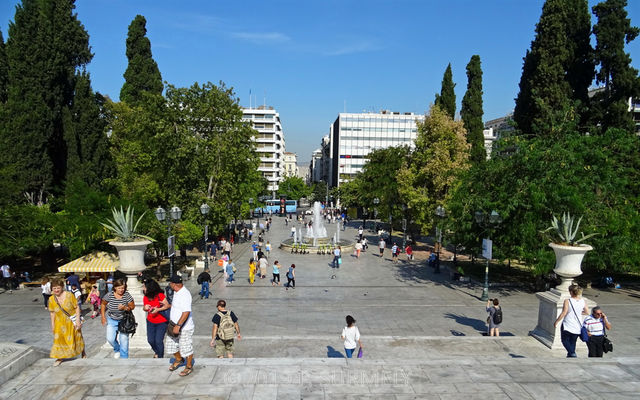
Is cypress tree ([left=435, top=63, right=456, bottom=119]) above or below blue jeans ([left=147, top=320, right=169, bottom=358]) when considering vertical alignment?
above

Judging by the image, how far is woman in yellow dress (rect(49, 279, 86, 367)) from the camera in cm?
706

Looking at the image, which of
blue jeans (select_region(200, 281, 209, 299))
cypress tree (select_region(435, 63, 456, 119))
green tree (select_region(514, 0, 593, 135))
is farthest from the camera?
cypress tree (select_region(435, 63, 456, 119))

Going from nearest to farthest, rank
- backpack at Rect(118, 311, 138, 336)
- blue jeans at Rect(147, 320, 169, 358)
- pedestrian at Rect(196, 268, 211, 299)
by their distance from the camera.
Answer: blue jeans at Rect(147, 320, 169, 358), backpack at Rect(118, 311, 138, 336), pedestrian at Rect(196, 268, 211, 299)

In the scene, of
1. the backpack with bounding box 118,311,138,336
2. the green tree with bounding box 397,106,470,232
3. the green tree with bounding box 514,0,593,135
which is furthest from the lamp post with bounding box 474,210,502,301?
the green tree with bounding box 514,0,593,135

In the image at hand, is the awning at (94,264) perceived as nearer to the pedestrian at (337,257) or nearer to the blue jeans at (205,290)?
the blue jeans at (205,290)

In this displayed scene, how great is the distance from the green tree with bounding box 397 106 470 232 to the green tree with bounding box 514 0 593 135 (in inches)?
262

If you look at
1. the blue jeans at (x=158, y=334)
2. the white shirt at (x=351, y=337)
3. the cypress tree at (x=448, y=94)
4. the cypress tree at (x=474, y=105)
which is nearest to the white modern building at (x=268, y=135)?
the cypress tree at (x=448, y=94)

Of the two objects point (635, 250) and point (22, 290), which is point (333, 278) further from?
point (22, 290)

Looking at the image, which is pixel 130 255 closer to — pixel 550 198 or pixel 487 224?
pixel 487 224

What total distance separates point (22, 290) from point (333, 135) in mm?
96264

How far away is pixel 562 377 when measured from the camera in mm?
6852

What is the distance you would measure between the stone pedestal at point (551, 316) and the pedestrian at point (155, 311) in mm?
8496

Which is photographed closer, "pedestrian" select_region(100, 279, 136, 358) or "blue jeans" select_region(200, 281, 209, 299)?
"pedestrian" select_region(100, 279, 136, 358)

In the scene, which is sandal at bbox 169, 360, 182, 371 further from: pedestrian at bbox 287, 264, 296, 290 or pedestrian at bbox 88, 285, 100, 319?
pedestrian at bbox 287, 264, 296, 290
